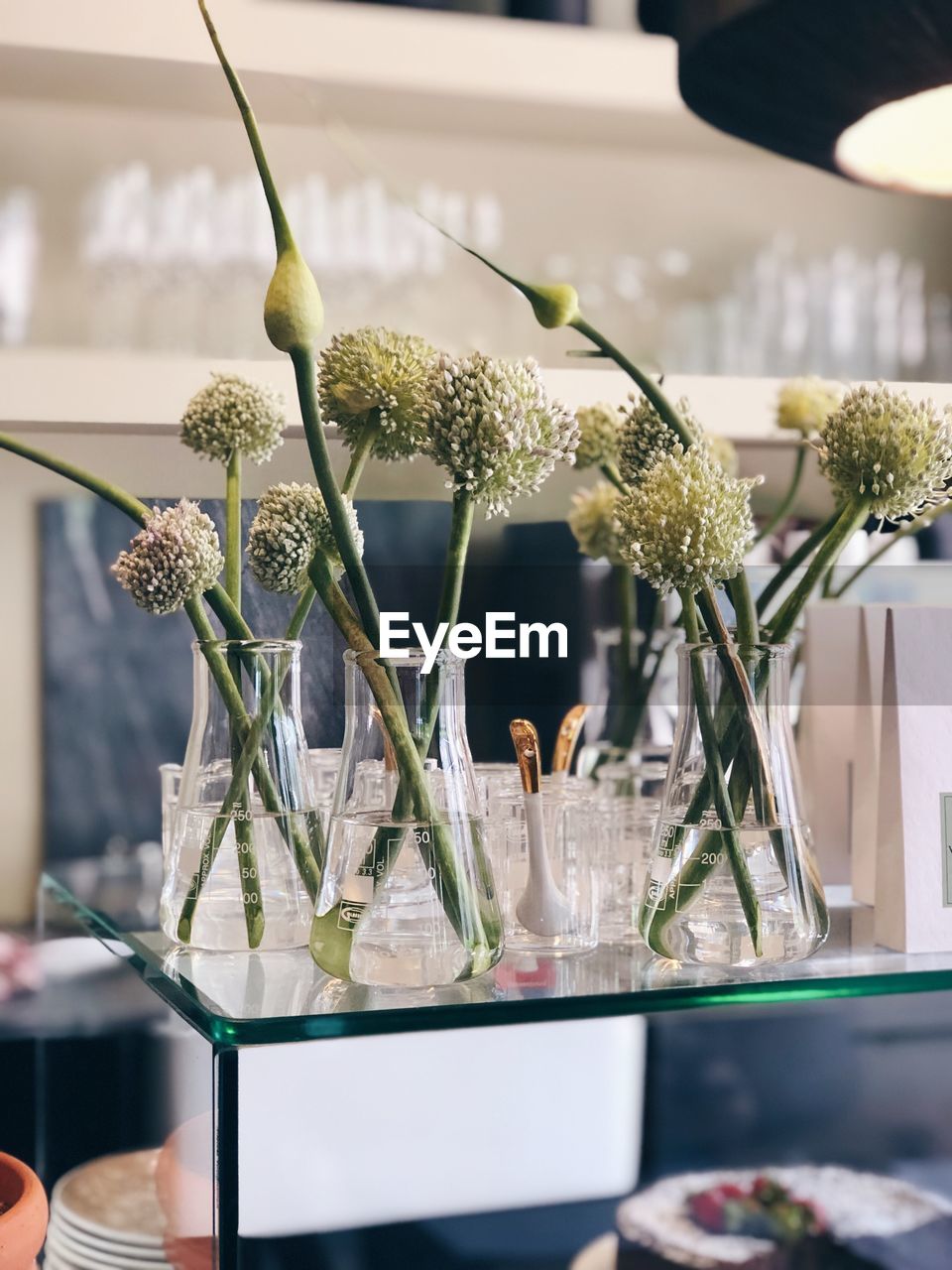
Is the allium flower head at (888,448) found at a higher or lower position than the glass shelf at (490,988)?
higher

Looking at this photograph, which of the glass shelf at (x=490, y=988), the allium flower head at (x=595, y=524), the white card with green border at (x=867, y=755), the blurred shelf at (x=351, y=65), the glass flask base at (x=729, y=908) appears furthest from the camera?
the blurred shelf at (x=351, y=65)

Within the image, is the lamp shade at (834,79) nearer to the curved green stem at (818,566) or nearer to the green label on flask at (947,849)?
the curved green stem at (818,566)

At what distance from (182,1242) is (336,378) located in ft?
1.25

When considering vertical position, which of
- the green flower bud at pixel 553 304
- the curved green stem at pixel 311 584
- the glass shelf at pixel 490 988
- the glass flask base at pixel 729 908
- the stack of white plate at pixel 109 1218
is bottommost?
the stack of white plate at pixel 109 1218

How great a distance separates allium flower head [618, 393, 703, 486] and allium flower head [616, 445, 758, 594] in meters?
0.07

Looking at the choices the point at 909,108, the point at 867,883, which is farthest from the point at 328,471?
the point at 909,108

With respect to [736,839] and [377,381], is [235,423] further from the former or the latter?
[736,839]

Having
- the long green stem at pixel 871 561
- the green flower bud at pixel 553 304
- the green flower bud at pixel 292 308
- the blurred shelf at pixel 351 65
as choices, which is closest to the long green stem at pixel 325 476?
the green flower bud at pixel 292 308

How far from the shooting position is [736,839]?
0.61 metres

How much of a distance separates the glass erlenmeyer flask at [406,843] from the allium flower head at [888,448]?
213mm

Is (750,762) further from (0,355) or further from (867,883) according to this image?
(0,355)

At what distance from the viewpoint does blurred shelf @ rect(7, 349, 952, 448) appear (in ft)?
2.47

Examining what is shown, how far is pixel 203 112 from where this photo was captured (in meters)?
1.30

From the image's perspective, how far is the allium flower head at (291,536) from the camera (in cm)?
64
